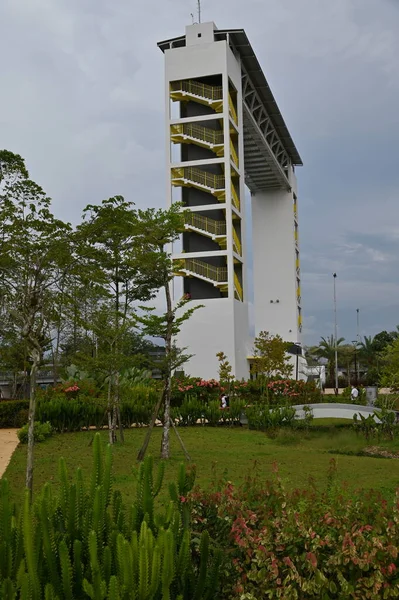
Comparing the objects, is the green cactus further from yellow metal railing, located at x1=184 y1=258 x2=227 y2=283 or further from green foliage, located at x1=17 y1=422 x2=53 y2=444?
yellow metal railing, located at x1=184 y1=258 x2=227 y2=283

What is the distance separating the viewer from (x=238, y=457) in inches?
467

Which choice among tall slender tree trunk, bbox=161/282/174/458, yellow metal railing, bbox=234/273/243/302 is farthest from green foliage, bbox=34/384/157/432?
yellow metal railing, bbox=234/273/243/302

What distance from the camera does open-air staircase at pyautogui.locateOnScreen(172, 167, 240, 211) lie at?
3127 cm

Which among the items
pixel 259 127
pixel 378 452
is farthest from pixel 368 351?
pixel 378 452

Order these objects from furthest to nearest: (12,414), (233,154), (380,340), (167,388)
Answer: (380,340) < (233,154) < (12,414) < (167,388)

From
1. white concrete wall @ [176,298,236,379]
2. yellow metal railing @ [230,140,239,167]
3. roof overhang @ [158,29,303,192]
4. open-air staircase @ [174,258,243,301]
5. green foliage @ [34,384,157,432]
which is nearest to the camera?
green foliage @ [34,384,157,432]

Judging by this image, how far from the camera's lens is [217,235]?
31.0m

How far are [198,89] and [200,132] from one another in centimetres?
224

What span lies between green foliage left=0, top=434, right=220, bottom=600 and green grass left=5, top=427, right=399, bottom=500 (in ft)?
11.4

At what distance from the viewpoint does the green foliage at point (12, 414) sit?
1802 cm

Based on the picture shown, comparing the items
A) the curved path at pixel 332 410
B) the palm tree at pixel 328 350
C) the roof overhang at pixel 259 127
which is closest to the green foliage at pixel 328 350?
the palm tree at pixel 328 350

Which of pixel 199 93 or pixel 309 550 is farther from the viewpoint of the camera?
pixel 199 93

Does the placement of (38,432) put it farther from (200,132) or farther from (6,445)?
(200,132)

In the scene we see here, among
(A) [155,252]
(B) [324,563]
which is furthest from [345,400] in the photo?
(B) [324,563]
